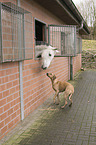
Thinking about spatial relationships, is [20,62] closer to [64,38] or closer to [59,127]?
[59,127]

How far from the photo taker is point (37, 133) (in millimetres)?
4066

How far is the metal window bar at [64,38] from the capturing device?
7.30 meters

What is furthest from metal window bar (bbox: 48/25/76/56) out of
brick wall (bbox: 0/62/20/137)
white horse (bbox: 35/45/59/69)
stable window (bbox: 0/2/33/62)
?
brick wall (bbox: 0/62/20/137)

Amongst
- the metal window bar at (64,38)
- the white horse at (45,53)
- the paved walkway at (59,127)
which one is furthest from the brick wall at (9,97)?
the metal window bar at (64,38)

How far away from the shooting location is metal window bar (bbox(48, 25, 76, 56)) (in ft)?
23.9

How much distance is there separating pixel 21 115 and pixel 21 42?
180cm

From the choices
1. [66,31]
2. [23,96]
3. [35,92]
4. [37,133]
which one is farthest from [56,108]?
[66,31]

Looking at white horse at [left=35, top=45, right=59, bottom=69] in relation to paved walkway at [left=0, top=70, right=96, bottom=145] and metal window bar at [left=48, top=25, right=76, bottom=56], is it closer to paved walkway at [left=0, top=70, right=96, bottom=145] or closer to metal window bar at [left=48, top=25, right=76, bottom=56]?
metal window bar at [left=48, top=25, right=76, bottom=56]

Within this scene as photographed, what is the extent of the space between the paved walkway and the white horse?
139 cm

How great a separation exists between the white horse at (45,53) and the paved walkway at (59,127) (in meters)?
1.39

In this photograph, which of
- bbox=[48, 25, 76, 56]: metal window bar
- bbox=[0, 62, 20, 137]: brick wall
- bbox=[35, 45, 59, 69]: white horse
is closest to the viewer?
bbox=[0, 62, 20, 137]: brick wall

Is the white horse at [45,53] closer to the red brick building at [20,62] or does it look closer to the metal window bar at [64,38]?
the red brick building at [20,62]

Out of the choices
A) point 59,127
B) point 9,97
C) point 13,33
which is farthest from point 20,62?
point 59,127

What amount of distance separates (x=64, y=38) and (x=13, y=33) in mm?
4431
